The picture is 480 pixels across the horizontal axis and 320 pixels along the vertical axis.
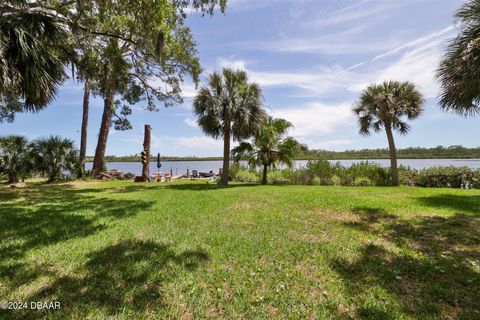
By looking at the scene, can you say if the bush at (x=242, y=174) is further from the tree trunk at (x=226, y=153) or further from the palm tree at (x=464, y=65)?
the palm tree at (x=464, y=65)

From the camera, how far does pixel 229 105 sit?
13820 mm

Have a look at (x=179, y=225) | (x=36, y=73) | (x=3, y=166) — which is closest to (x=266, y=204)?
(x=179, y=225)

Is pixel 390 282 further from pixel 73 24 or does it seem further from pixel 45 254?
pixel 73 24

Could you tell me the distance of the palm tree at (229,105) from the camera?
1401 cm

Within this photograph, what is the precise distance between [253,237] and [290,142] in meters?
11.5

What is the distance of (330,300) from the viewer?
2.82 meters

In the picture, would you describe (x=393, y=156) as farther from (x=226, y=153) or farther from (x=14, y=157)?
(x=14, y=157)

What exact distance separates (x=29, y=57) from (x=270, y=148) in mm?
11808

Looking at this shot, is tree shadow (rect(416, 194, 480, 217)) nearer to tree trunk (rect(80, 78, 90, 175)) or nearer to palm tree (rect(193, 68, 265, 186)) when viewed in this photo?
palm tree (rect(193, 68, 265, 186))

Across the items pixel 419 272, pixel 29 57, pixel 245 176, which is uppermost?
pixel 29 57

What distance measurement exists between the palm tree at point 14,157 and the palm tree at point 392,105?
67.8ft

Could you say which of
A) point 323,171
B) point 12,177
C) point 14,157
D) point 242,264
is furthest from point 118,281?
point 12,177

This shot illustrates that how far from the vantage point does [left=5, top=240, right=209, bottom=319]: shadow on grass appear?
257 cm

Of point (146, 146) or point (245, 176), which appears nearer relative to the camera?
point (146, 146)
